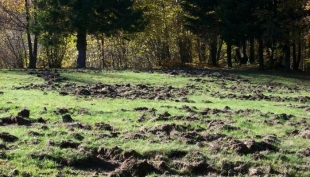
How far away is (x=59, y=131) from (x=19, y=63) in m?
46.4

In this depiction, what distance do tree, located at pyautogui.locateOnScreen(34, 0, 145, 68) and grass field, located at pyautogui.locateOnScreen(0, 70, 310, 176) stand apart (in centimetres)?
2106

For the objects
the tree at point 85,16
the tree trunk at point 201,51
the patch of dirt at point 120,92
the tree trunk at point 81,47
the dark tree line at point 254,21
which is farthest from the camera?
the tree trunk at point 201,51

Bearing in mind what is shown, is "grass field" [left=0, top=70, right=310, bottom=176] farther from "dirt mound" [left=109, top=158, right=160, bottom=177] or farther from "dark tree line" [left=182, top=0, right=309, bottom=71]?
"dark tree line" [left=182, top=0, right=309, bottom=71]

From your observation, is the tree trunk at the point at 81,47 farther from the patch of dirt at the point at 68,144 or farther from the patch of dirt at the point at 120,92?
the patch of dirt at the point at 68,144

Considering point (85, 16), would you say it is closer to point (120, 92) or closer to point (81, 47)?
point (81, 47)

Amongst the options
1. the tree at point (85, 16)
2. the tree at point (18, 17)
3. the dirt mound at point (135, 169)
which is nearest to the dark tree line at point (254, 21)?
the tree at point (85, 16)

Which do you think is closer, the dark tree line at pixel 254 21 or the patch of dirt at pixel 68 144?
the patch of dirt at pixel 68 144

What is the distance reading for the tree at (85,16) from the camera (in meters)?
39.2

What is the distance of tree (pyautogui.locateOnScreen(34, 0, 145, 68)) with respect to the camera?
39.2 meters

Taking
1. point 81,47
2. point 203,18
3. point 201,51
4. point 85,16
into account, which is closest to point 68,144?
point 85,16

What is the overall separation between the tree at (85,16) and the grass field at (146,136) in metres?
21.1

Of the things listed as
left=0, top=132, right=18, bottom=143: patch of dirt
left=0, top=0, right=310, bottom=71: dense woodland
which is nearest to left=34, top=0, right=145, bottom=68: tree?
left=0, top=0, right=310, bottom=71: dense woodland

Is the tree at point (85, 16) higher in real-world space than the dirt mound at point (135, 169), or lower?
higher

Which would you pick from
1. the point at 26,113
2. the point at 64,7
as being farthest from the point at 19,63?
the point at 26,113
